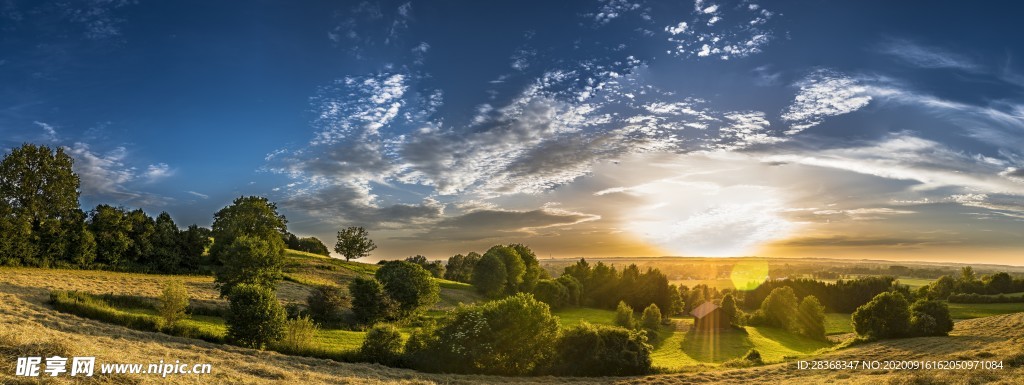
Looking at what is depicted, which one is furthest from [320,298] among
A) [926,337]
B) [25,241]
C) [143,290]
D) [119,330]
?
[926,337]

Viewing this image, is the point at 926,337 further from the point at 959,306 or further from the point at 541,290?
the point at 541,290

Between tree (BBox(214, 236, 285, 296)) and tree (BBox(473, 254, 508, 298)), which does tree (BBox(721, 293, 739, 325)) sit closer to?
tree (BBox(473, 254, 508, 298))

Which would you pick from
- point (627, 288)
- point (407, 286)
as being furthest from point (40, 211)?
point (627, 288)

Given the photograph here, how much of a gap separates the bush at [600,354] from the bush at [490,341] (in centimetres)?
109

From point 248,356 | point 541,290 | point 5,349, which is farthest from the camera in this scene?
point 541,290

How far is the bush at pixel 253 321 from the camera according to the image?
1291 inches

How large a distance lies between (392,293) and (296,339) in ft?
77.3

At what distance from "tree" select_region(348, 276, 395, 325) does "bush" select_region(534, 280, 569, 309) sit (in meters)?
39.8

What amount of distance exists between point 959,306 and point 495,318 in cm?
9292

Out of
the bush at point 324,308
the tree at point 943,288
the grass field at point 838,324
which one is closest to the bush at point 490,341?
the bush at point 324,308

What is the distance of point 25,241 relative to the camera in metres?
49.8

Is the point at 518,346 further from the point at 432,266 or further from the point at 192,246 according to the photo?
the point at 432,266

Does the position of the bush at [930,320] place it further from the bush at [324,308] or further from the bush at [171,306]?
the bush at [171,306]

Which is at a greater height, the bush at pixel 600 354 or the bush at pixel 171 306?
the bush at pixel 171 306
